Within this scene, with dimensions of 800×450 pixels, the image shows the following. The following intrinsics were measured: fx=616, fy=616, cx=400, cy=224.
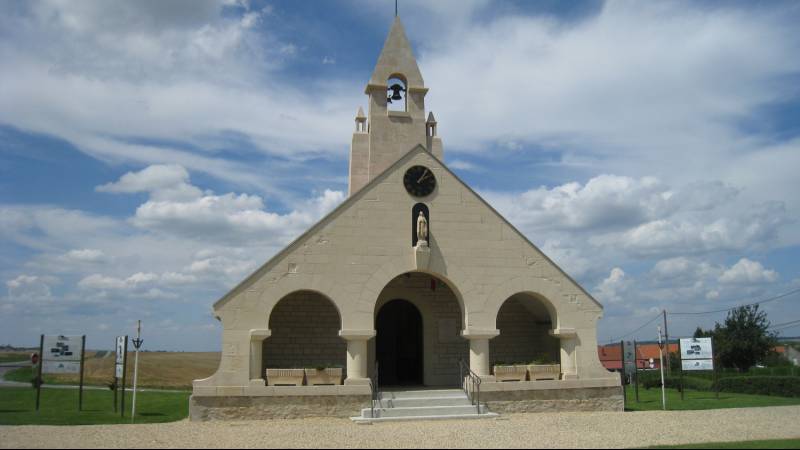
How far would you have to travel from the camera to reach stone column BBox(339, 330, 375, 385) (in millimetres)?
17000

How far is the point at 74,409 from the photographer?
19625 mm

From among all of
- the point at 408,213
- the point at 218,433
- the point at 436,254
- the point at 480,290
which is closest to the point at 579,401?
the point at 480,290

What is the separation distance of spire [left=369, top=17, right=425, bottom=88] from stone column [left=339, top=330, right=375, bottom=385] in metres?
9.81

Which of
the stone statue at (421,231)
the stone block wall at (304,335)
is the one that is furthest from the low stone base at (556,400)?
the stone block wall at (304,335)

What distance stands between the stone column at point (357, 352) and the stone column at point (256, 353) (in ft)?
6.97

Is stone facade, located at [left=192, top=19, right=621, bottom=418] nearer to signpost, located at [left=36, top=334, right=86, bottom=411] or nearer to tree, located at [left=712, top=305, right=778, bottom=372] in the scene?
signpost, located at [left=36, top=334, right=86, bottom=411]

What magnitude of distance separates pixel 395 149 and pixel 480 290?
693 cm

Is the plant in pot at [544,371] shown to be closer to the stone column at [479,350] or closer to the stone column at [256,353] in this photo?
the stone column at [479,350]

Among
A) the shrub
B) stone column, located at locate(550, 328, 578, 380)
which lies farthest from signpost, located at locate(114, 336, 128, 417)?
the shrub

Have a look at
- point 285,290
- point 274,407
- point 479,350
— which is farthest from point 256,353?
point 479,350

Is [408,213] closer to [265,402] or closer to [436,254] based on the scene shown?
[436,254]

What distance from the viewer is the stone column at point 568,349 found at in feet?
60.6

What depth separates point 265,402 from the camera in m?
16.3

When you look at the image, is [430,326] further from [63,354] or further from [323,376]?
[63,354]
